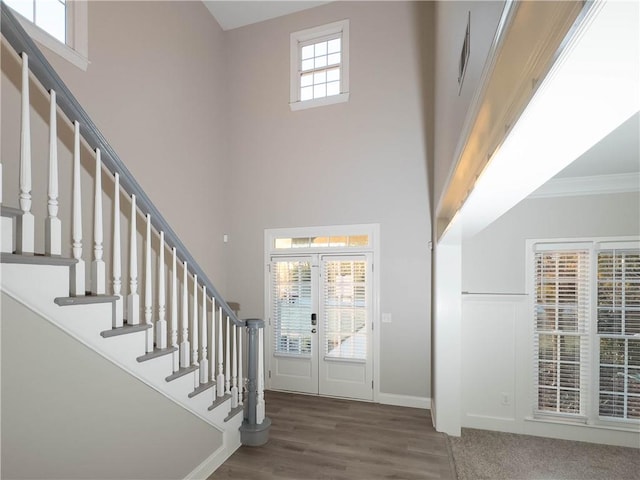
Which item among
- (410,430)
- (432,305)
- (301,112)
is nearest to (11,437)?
(410,430)

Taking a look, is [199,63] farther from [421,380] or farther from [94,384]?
[421,380]

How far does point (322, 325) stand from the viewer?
443 cm

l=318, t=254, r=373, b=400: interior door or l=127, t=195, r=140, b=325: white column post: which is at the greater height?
l=127, t=195, r=140, b=325: white column post

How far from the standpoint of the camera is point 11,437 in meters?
1.38

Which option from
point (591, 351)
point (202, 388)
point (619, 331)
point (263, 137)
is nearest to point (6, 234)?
point (202, 388)

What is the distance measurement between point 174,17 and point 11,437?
4.48 m

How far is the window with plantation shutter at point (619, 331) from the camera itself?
340cm

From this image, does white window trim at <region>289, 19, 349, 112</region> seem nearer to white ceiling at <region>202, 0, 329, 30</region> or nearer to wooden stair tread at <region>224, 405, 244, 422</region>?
white ceiling at <region>202, 0, 329, 30</region>

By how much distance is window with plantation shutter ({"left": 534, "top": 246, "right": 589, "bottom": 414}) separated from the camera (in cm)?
354

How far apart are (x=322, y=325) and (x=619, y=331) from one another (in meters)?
3.39

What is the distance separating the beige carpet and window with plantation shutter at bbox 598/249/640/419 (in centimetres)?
45

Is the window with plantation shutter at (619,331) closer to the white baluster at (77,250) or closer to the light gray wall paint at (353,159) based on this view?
the light gray wall paint at (353,159)

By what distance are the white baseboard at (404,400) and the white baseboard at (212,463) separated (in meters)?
1.98

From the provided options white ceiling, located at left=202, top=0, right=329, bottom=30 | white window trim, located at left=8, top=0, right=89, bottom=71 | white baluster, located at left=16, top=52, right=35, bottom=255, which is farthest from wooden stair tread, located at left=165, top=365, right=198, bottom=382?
white ceiling, located at left=202, top=0, right=329, bottom=30
